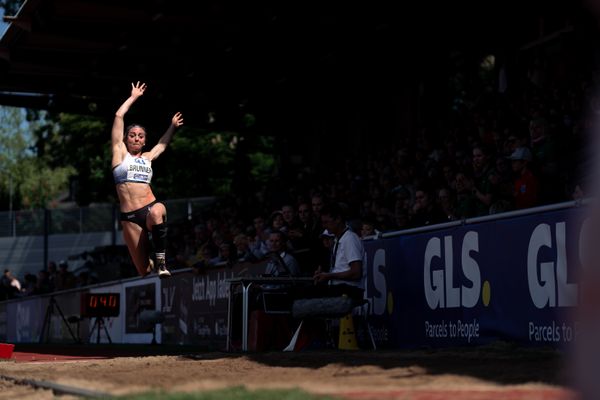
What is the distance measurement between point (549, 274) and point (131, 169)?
20.2ft

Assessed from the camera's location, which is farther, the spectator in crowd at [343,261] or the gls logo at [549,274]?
the spectator in crowd at [343,261]

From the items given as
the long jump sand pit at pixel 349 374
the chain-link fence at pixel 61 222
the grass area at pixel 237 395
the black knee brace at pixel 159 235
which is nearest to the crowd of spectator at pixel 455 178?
the black knee brace at pixel 159 235

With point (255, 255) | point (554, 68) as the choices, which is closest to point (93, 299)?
point (255, 255)

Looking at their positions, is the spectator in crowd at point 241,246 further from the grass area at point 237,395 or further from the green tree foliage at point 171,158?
the green tree foliage at point 171,158

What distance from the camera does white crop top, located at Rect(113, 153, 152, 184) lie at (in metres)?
14.8

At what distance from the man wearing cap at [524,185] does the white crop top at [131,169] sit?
498 cm

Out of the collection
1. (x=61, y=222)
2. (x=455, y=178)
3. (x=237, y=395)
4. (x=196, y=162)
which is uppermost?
(x=196, y=162)

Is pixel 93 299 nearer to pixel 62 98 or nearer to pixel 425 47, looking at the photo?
pixel 62 98

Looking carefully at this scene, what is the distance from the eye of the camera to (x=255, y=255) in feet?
57.4

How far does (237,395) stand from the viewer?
759cm

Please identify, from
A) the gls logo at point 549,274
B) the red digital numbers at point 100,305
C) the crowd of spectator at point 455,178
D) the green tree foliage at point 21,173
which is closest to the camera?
the gls logo at point 549,274

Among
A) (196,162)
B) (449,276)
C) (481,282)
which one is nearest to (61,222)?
(196,162)

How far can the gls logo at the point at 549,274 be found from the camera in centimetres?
1077

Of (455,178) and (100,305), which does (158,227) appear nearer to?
(455,178)
